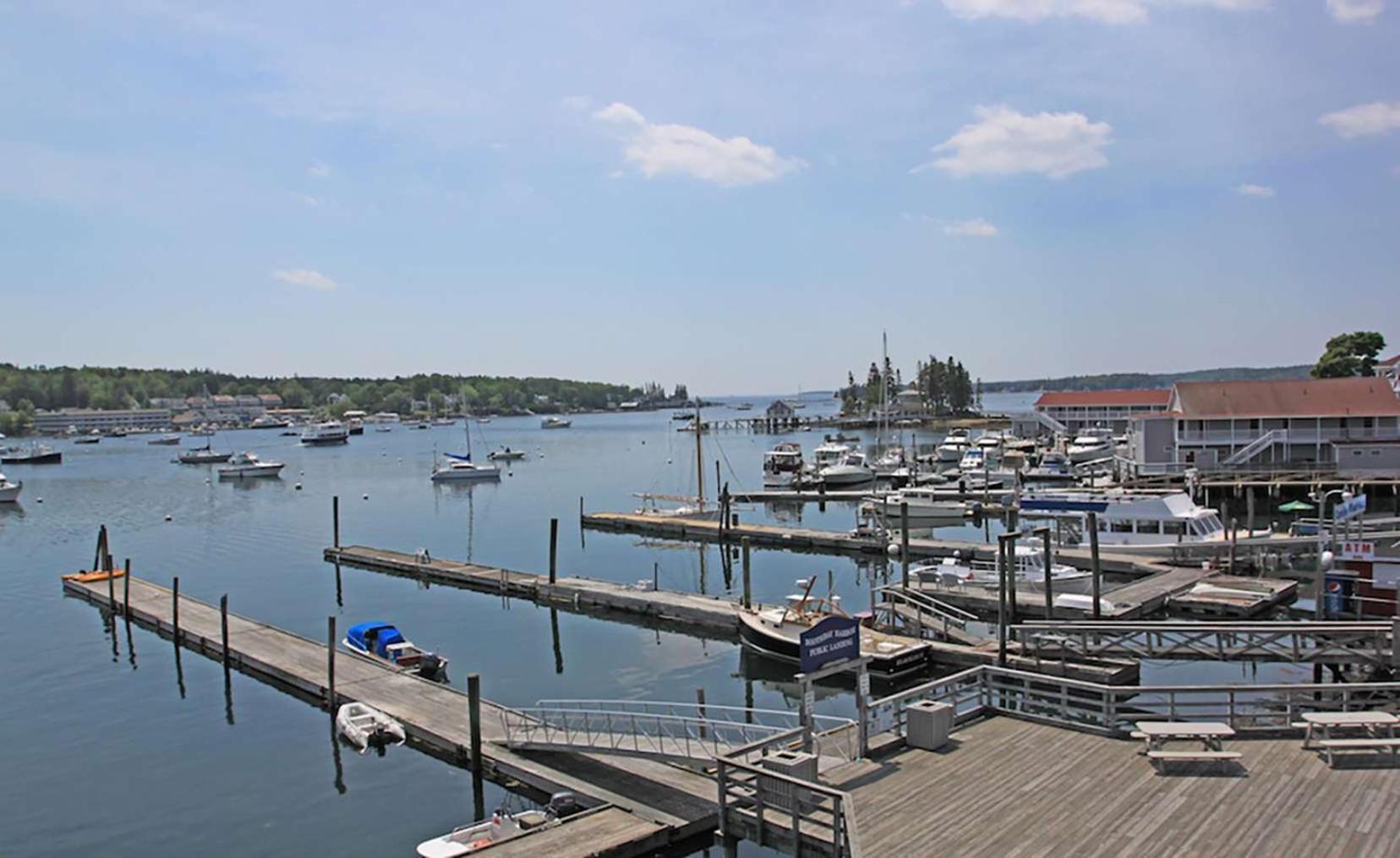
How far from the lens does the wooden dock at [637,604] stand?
24938mm

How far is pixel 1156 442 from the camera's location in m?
66.4

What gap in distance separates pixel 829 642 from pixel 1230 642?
607 inches

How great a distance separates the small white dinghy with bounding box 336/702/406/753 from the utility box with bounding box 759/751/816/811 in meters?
13.9

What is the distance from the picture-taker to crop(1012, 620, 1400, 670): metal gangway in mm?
19375

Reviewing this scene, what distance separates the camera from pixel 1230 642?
25641 millimetres

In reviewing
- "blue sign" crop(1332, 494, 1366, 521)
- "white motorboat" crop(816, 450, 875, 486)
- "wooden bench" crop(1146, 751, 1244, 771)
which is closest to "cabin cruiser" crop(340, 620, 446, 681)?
"wooden bench" crop(1146, 751, 1244, 771)

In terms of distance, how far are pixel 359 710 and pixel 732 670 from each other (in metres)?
11.5

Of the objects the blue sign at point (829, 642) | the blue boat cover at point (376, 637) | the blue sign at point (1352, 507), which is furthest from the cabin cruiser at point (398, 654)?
the blue sign at point (1352, 507)

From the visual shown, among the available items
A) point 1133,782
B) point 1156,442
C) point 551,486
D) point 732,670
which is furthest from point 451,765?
point 551,486

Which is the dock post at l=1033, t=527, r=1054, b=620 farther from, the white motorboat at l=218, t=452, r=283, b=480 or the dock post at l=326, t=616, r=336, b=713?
the white motorboat at l=218, t=452, r=283, b=480

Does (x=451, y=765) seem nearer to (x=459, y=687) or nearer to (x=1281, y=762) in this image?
(x=459, y=687)

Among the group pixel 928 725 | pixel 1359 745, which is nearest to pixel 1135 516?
pixel 1359 745

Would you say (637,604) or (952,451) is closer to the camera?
(637,604)

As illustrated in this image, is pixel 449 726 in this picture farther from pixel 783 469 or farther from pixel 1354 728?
pixel 783 469
